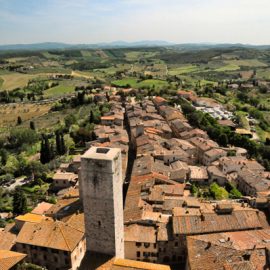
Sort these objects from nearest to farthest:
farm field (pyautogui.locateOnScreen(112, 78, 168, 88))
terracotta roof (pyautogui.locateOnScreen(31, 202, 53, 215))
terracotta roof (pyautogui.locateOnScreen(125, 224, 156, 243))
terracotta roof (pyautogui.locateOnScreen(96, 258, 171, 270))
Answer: terracotta roof (pyautogui.locateOnScreen(96, 258, 171, 270)), terracotta roof (pyautogui.locateOnScreen(125, 224, 156, 243)), terracotta roof (pyautogui.locateOnScreen(31, 202, 53, 215)), farm field (pyautogui.locateOnScreen(112, 78, 168, 88))

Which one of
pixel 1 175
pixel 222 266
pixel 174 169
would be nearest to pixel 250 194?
pixel 174 169

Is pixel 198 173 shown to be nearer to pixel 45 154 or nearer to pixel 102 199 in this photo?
pixel 45 154

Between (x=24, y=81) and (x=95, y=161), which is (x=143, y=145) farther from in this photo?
(x=24, y=81)

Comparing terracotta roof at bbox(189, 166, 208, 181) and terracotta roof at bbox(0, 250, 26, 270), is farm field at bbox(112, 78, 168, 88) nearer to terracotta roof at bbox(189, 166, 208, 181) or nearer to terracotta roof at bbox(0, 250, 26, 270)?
terracotta roof at bbox(189, 166, 208, 181)

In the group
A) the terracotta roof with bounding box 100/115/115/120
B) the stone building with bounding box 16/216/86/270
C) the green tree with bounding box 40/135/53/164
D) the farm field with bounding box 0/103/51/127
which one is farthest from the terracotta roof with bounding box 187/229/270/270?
the farm field with bounding box 0/103/51/127

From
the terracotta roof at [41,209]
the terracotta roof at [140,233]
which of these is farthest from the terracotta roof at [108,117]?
the terracotta roof at [140,233]

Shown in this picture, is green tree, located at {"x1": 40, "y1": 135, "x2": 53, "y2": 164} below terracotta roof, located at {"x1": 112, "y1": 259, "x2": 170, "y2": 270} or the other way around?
below

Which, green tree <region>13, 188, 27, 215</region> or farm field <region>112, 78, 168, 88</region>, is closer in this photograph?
green tree <region>13, 188, 27, 215</region>

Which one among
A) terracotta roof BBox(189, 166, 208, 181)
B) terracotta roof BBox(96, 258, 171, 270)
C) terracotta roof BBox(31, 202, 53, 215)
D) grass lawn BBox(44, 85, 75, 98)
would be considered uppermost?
terracotta roof BBox(96, 258, 171, 270)

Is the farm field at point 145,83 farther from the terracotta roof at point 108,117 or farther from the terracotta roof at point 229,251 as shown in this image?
the terracotta roof at point 229,251
